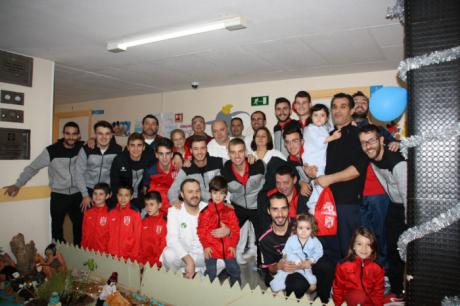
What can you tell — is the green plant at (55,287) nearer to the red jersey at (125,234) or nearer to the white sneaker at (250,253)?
the red jersey at (125,234)

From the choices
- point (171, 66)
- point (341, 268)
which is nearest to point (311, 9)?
point (341, 268)

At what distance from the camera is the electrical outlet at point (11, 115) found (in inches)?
163

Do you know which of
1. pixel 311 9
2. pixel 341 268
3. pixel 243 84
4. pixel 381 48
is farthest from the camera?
pixel 243 84

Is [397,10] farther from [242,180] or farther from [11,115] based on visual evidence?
[11,115]

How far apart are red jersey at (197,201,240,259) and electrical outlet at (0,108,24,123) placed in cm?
304

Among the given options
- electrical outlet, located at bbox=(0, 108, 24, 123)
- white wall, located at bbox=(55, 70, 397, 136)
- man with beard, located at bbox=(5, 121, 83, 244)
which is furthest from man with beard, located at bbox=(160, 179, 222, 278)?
white wall, located at bbox=(55, 70, 397, 136)

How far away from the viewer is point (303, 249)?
283 cm

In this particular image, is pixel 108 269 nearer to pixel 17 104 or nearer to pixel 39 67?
pixel 17 104

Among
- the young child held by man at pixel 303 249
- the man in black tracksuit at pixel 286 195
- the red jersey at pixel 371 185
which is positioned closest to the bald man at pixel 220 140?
the man in black tracksuit at pixel 286 195

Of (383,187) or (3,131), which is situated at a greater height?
(3,131)

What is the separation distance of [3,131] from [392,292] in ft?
16.4

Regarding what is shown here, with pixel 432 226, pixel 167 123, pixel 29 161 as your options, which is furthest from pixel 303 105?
pixel 167 123

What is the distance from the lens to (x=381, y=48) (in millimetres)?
3975

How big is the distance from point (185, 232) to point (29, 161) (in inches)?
106
